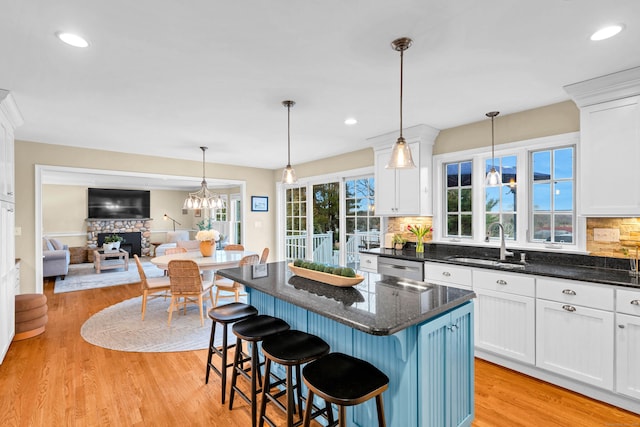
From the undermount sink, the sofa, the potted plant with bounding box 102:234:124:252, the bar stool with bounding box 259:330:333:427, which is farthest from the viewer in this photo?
the potted plant with bounding box 102:234:124:252

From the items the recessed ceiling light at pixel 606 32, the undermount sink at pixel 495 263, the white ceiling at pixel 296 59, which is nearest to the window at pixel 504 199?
the undermount sink at pixel 495 263

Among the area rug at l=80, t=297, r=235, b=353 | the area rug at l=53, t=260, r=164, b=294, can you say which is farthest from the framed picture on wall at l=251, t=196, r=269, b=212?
the area rug at l=53, t=260, r=164, b=294

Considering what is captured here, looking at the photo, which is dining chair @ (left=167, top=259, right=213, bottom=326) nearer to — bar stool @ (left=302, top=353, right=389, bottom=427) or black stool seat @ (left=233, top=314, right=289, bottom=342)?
black stool seat @ (left=233, top=314, right=289, bottom=342)

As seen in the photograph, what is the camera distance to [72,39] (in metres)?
1.88

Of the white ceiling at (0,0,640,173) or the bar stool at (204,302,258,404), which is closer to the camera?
the white ceiling at (0,0,640,173)

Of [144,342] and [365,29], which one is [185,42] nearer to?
[365,29]

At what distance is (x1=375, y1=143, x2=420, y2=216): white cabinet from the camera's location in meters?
3.85

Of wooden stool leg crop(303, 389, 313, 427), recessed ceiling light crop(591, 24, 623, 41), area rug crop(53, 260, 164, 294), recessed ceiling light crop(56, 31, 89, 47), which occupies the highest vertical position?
recessed ceiling light crop(591, 24, 623, 41)

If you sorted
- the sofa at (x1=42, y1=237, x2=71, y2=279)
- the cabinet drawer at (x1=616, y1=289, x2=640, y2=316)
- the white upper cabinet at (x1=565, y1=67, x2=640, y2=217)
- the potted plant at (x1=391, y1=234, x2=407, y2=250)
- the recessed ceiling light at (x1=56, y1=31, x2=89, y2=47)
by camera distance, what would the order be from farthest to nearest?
the sofa at (x1=42, y1=237, x2=71, y2=279) → the potted plant at (x1=391, y1=234, x2=407, y2=250) → the white upper cabinet at (x1=565, y1=67, x2=640, y2=217) → the cabinet drawer at (x1=616, y1=289, x2=640, y2=316) → the recessed ceiling light at (x1=56, y1=31, x2=89, y2=47)

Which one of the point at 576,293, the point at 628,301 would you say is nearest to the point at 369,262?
the point at 576,293

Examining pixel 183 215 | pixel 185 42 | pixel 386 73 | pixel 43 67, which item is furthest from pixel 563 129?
pixel 183 215

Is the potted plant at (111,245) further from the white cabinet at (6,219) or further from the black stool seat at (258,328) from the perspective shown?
the black stool seat at (258,328)

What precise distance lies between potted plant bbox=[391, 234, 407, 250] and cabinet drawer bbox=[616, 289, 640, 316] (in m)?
2.24

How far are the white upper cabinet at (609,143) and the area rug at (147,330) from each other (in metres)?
3.63
